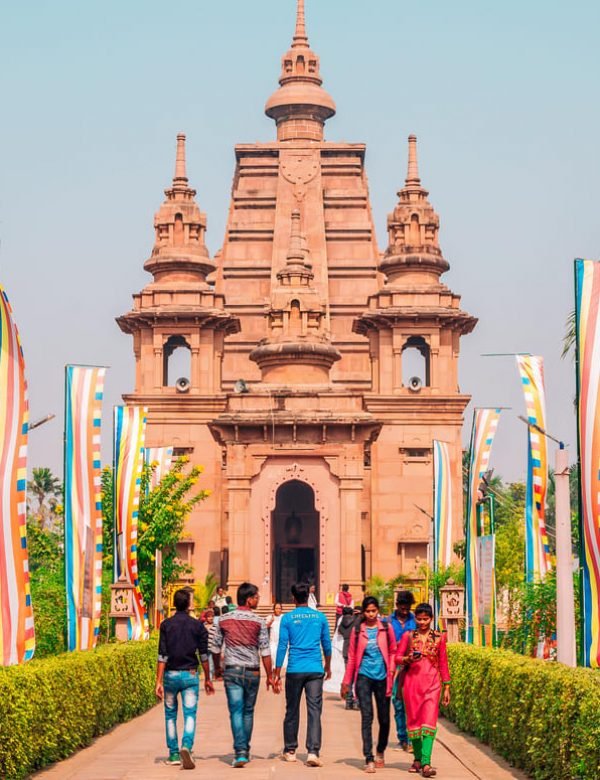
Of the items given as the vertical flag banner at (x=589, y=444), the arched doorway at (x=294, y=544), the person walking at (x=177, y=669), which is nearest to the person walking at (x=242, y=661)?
the person walking at (x=177, y=669)

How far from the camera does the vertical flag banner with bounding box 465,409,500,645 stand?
105 ft

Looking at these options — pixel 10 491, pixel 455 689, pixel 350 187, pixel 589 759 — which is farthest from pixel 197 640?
pixel 350 187

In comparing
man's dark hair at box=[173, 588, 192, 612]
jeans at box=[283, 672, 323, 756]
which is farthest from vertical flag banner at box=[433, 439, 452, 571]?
man's dark hair at box=[173, 588, 192, 612]

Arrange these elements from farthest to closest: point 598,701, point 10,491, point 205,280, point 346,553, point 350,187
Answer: point 350,187 < point 205,280 < point 346,553 < point 10,491 < point 598,701

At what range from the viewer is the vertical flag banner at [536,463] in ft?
91.9

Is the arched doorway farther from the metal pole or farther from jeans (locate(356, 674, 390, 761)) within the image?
jeans (locate(356, 674, 390, 761))

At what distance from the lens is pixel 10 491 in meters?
18.2

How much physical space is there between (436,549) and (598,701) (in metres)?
23.9

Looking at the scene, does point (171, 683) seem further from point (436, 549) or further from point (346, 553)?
point (346, 553)

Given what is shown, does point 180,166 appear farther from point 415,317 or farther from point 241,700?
point 241,700

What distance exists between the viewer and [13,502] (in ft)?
59.7

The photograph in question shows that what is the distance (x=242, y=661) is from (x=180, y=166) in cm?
5954

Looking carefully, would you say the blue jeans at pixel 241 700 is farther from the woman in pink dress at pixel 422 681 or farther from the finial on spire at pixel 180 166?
the finial on spire at pixel 180 166

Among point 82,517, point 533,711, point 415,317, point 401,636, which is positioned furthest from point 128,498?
point 415,317
